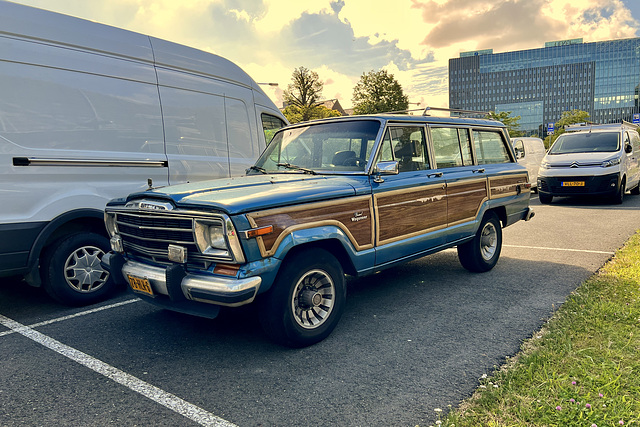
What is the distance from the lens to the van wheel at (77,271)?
195 inches

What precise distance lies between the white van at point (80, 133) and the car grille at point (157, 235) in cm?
119

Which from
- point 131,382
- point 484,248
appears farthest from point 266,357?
point 484,248

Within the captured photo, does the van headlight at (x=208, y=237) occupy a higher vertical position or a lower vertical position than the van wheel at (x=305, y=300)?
higher

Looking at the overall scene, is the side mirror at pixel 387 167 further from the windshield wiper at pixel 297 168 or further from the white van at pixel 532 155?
the white van at pixel 532 155

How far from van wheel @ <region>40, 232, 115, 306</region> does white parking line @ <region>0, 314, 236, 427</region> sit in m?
0.55

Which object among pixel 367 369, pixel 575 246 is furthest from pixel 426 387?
pixel 575 246

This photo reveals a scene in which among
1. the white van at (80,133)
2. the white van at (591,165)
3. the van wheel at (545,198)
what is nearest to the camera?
the white van at (80,133)

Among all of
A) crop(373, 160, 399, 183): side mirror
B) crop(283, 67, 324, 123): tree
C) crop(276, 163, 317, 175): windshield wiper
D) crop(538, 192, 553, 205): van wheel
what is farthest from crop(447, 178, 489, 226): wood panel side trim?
crop(283, 67, 324, 123): tree

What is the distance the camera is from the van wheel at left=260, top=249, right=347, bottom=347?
3.59 m

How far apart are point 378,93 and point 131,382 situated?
225ft

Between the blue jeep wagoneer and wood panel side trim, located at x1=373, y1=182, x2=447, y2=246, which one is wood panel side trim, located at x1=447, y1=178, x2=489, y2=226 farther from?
wood panel side trim, located at x1=373, y1=182, x2=447, y2=246

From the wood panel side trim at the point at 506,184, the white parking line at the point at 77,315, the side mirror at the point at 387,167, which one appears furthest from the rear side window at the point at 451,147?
the white parking line at the point at 77,315

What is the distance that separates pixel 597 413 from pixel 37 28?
19.1 ft

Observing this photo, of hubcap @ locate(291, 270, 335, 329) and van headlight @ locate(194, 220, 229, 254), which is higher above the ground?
van headlight @ locate(194, 220, 229, 254)
